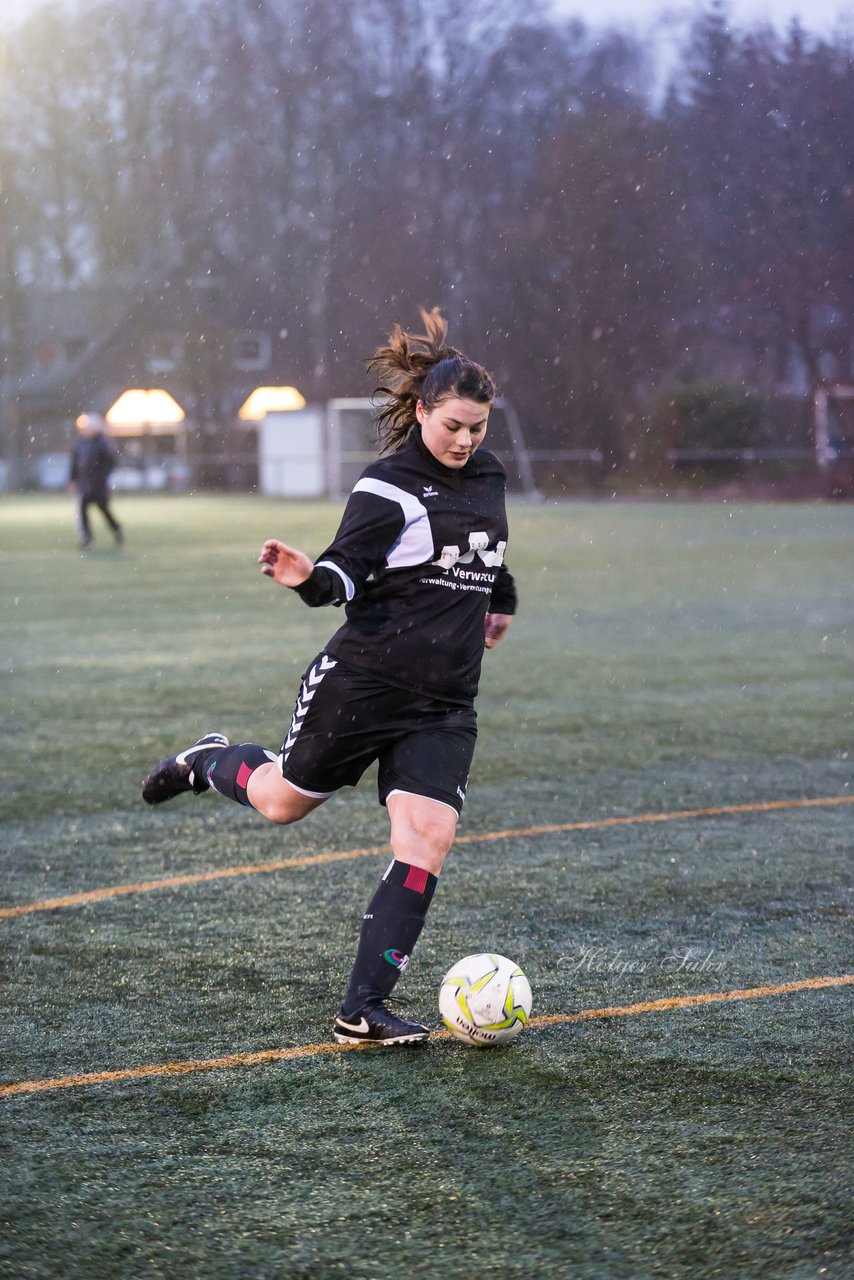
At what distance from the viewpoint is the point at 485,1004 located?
12.4 feet

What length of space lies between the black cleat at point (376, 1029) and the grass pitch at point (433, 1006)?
0.14 feet

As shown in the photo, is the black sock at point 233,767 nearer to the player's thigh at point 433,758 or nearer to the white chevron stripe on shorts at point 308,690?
the white chevron stripe on shorts at point 308,690

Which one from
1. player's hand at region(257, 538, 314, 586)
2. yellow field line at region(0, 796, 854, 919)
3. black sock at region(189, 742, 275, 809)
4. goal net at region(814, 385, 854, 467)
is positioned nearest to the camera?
player's hand at region(257, 538, 314, 586)

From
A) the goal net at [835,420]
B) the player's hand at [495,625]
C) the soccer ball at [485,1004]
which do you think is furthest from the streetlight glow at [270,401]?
the soccer ball at [485,1004]

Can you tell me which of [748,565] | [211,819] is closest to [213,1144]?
[211,819]

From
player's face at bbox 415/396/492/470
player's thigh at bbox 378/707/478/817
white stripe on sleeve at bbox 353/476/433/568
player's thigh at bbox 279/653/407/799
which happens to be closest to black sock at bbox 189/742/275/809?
player's thigh at bbox 279/653/407/799

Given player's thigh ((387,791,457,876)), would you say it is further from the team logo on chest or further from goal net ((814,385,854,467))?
goal net ((814,385,854,467))

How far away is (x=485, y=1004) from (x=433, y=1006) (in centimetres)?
38

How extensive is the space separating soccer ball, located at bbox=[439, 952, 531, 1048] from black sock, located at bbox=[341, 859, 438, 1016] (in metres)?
0.14

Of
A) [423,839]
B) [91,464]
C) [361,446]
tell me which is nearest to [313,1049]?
[423,839]

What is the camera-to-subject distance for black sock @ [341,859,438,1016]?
3875 millimetres

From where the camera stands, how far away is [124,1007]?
412 centimetres

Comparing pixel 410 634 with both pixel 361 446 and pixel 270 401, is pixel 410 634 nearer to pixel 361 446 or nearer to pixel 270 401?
pixel 361 446

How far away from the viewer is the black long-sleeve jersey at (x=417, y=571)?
4.04m
